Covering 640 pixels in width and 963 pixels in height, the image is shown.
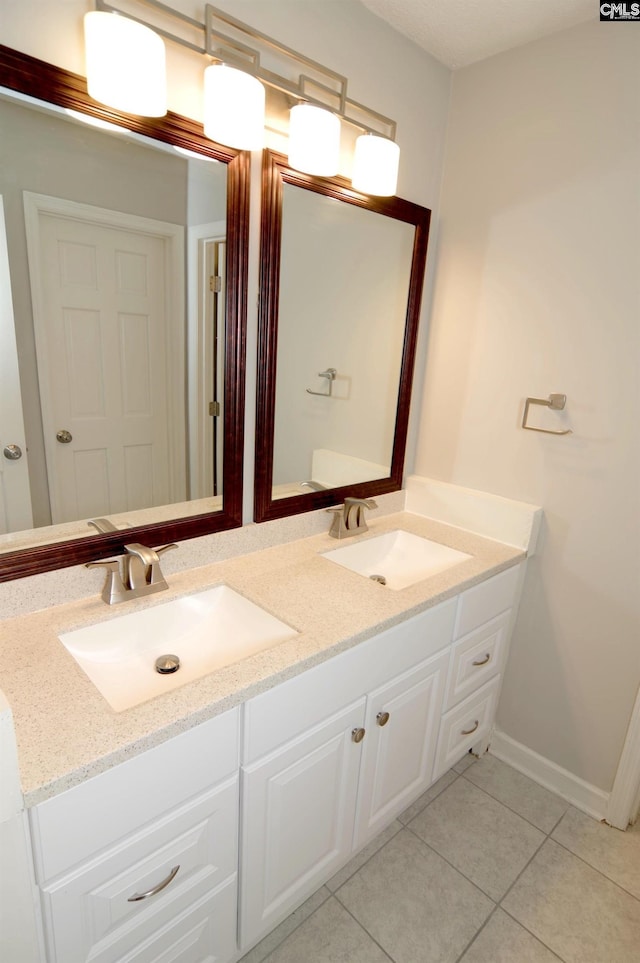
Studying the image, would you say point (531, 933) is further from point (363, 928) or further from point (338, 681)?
point (338, 681)

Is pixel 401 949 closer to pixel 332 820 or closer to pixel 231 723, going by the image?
pixel 332 820

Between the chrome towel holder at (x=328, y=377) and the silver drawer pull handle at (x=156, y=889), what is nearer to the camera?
the silver drawer pull handle at (x=156, y=889)

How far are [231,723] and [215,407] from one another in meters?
0.78

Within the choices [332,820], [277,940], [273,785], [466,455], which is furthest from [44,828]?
[466,455]

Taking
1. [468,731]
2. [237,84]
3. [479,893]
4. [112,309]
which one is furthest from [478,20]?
[479,893]

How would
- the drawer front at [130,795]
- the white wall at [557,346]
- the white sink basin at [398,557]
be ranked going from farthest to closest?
the white sink basin at [398,557] → the white wall at [557,346] → the drawer front at [130,795]

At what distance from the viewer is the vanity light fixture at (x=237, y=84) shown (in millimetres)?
966

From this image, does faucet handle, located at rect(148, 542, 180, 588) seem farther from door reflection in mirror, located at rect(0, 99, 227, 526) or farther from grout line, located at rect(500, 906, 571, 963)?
grout line, located at rect(500, 906, 571, 963)

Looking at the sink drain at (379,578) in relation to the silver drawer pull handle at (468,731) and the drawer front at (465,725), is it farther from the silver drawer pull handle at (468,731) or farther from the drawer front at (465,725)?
the silver drawer pull handle at (468,731)

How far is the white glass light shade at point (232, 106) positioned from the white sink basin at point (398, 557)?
1151mm

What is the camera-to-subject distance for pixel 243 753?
101 cm

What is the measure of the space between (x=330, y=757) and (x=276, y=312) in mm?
1163

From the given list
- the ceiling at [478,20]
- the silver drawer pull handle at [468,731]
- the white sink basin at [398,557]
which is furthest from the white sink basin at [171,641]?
the ceiling at [478,20]

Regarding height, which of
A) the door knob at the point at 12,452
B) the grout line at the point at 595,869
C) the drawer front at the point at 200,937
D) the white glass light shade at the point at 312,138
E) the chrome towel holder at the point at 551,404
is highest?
the white glass light shade at the point at 312,138
